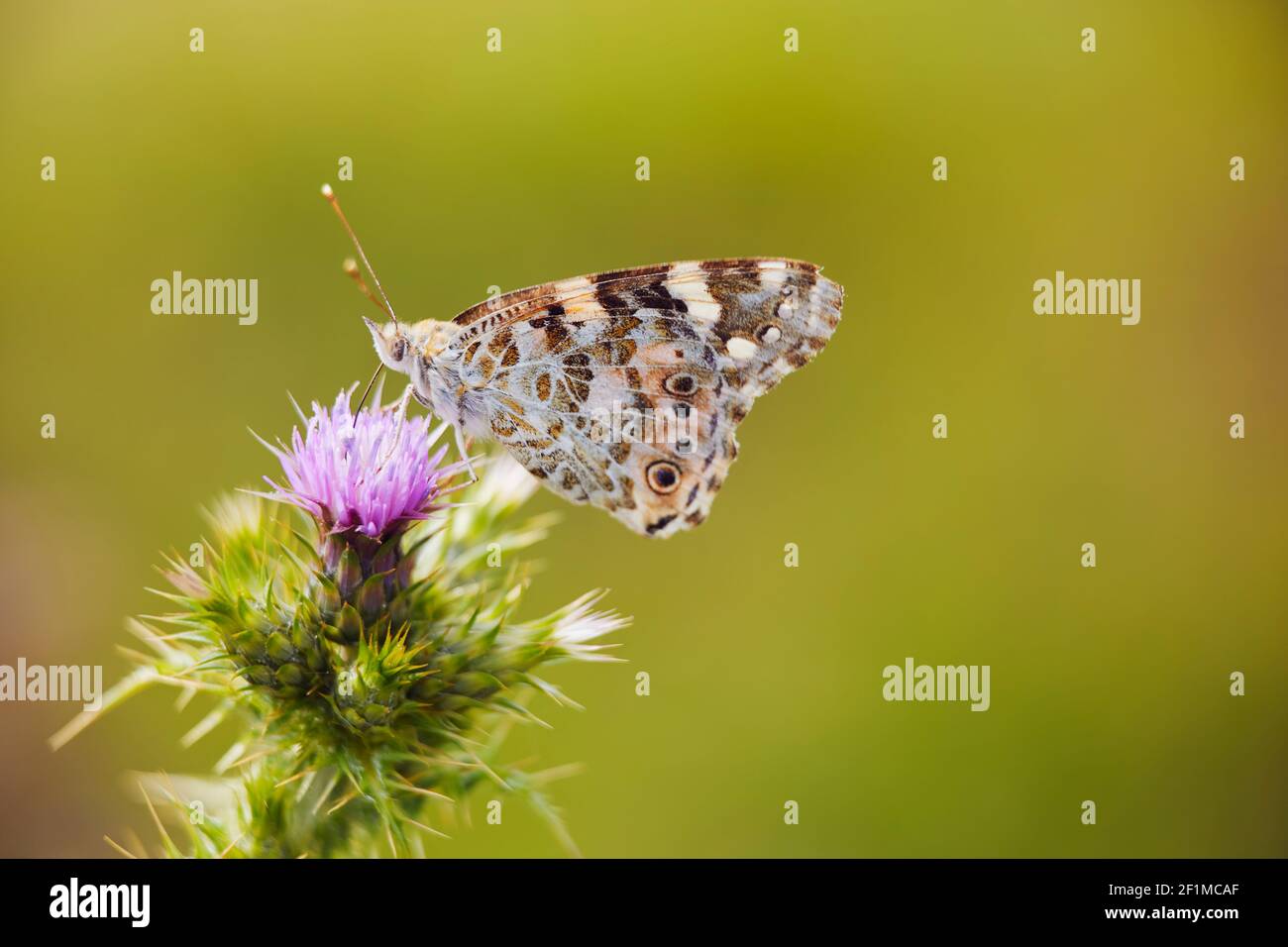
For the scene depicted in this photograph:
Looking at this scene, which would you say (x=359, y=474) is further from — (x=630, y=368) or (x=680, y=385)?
(x=680, y=385)

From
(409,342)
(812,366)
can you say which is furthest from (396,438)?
(812,366)

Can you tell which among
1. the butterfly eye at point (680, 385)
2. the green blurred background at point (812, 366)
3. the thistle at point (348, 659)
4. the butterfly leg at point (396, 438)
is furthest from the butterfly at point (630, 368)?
the green blurred background at point (812, 366)

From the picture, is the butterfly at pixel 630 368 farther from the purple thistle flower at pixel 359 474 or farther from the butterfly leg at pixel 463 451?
the purple thistle flower at pixel 359 474

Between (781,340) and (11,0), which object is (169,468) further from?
(781,340)

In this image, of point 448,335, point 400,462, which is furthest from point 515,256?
point 400,462

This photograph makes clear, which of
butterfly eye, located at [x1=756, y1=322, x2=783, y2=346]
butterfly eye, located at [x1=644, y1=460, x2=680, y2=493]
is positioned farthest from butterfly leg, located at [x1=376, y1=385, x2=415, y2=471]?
butterfly eye, located at [x1=756, y1=322, x2=783, y2=346]
